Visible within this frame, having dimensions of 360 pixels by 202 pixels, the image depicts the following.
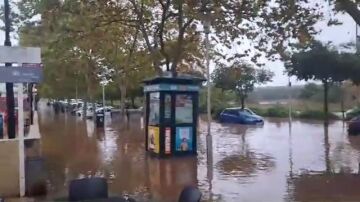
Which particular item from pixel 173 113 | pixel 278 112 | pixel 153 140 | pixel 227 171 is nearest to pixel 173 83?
pixel 173 113

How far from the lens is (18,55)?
10.1 metres

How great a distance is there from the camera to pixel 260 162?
1631cm

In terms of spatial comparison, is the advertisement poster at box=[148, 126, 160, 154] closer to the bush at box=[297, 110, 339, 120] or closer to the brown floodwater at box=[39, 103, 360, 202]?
the brown floodwater at box=[39, 103, 360, 202]

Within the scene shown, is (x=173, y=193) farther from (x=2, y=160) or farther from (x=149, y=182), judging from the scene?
(x=2, y=160)

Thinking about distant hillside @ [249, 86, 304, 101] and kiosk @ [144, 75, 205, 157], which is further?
distant hillside @ [249, 86, 304, 101]

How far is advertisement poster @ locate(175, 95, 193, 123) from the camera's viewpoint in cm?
1703

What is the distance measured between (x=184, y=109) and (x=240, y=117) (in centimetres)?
2391

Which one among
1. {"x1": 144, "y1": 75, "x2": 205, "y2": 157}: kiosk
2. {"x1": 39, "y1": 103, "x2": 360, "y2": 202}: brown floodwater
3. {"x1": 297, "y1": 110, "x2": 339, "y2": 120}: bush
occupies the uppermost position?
{"x1": 144, "y1": 75, "x2": 205, "y2": 157}: kiosk

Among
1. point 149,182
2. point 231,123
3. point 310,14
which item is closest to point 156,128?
point 149,182

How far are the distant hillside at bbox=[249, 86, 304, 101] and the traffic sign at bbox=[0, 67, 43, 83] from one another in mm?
37178

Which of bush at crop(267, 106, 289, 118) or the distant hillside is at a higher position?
the distant hillside

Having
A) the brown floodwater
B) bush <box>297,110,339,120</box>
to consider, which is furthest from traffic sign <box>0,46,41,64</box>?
bush <box>297,110,339,120</box>

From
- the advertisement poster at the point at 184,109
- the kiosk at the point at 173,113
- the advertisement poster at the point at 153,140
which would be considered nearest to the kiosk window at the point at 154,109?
the kiosk at the point at 173,113

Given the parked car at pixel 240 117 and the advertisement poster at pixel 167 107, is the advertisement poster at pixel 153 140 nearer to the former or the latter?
the advertisement poster at pixel 167 107
